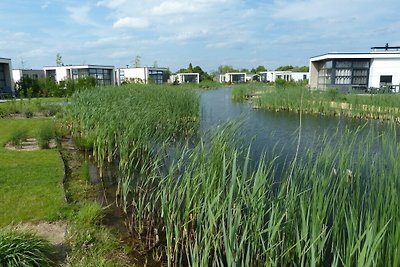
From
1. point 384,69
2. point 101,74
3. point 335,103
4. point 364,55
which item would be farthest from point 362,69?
point 101,74

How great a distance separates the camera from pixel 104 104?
23.6ft

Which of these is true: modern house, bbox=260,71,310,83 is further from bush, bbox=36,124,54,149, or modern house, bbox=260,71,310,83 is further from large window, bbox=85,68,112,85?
bush, bbox=36,124,54,149

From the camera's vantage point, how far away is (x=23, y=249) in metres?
2.74

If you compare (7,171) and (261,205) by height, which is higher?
(261,205)

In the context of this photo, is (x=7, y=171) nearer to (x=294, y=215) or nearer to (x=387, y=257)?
(x=294, y=215)

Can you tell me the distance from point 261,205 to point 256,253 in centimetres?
47

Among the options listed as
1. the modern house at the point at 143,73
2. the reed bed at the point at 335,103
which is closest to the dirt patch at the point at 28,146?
the reed bed at the point at 335,103

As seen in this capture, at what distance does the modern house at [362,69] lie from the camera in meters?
23.8

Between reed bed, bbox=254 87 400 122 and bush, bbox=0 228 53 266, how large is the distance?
10269 millimetres

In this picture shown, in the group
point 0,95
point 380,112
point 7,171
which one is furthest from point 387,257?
point 0,95

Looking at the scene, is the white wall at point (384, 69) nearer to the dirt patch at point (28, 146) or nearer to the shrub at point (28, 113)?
the shrub at point (28, 113)

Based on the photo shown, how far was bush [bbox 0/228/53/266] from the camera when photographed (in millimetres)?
2613

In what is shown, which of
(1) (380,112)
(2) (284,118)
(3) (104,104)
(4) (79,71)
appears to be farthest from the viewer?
(4) (79,71)

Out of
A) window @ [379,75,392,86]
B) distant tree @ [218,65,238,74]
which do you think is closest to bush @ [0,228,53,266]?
window @ [379,75,392,86]
